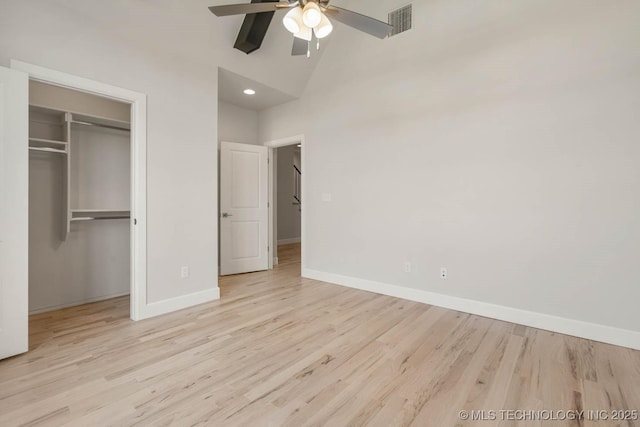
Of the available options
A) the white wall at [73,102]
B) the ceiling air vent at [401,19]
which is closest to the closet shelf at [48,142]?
the white wall at [73,102]

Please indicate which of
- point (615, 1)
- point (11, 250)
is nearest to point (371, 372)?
point (11, 250)

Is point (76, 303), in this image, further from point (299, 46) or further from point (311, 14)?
point (311, 14)

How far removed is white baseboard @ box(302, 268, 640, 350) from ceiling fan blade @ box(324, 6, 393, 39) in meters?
2.64

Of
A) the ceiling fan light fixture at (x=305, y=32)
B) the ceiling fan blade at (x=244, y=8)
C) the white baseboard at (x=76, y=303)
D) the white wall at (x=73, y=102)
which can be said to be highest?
the ceiling fan blade at (x=244, y=8)

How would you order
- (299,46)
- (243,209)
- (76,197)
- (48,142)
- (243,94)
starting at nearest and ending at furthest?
(299,46)
(48,142)
(76,197)
(243,94)
(243,209)

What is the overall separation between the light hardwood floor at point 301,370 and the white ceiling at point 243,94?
286 centimetres

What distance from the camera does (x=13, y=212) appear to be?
2100mm

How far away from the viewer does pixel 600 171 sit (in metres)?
2.38

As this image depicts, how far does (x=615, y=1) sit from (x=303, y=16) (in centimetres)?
253

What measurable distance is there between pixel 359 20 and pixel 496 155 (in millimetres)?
1815

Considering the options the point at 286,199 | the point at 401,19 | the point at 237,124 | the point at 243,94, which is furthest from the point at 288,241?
the point at 401,19

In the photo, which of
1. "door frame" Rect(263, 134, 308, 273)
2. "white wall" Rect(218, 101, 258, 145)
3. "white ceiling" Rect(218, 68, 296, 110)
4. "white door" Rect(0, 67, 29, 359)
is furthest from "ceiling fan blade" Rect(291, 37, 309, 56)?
"white wall" Rect(218, 101, 258, 145)

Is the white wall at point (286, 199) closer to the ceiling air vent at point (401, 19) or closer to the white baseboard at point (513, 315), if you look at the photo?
the white baseboard at point (513, 315)

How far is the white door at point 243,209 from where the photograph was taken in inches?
177
